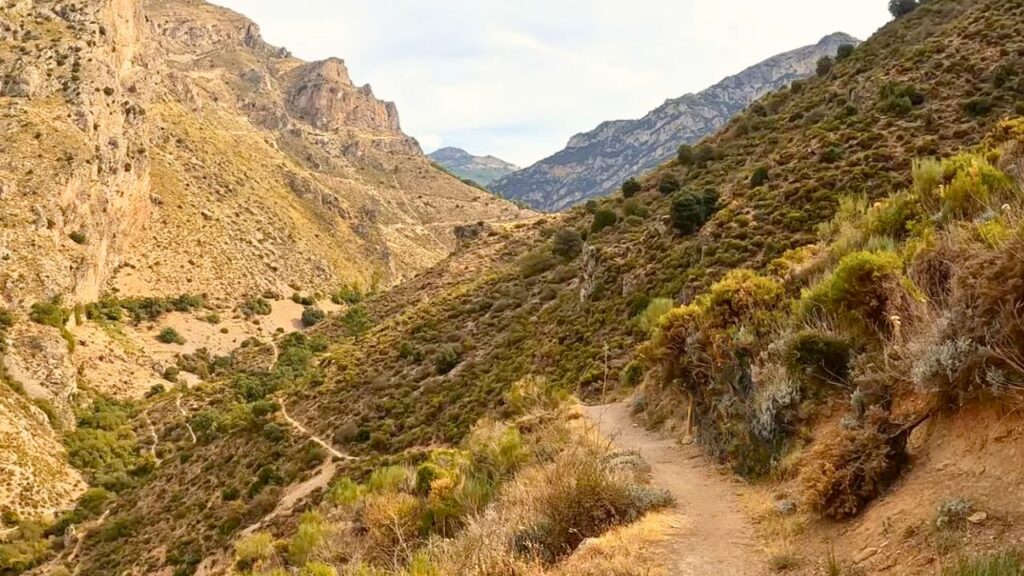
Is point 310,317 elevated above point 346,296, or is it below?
below

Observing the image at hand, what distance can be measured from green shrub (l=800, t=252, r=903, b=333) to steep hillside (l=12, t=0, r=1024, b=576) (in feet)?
0.12

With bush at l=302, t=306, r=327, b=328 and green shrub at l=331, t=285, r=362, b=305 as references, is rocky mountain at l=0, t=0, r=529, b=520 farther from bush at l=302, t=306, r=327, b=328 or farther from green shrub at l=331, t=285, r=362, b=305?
bush at l=302, t=306, r=327, b=328

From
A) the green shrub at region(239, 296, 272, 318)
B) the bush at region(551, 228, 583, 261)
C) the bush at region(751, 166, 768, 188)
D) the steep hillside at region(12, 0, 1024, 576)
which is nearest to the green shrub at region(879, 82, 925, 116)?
the steep hillside at region(12, 0, 1024, 576)

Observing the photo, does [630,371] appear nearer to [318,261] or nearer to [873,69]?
[873,69]

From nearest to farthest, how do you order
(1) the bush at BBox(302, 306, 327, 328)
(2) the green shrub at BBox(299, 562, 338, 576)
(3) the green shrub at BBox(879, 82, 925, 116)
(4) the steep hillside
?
1. (4) the steep hillside
2. (2) the green shrub at BBox(299, 562, 338, 576)
3. (3) the green shrub at BBox(879, 82, 925, 116)
4. (1) the bush at BBox(302, 306, 327, 328)

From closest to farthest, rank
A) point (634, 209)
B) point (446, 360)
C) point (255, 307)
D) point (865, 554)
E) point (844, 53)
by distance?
point (865, 554) < point (446, 360) < point (634, 209) < point (844, 53) < point (255, 307)

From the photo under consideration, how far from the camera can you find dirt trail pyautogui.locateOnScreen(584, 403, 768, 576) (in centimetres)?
546

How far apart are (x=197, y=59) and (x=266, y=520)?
17432 cm

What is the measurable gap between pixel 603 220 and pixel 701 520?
1307 inches

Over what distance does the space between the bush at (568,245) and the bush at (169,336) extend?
49621mm

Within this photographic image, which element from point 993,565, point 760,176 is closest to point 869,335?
point 993,565

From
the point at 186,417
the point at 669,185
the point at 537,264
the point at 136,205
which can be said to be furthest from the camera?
the point at 136,205

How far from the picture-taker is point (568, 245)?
39.4 metres

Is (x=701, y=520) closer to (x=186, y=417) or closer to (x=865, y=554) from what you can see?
(x=865, y=554)
